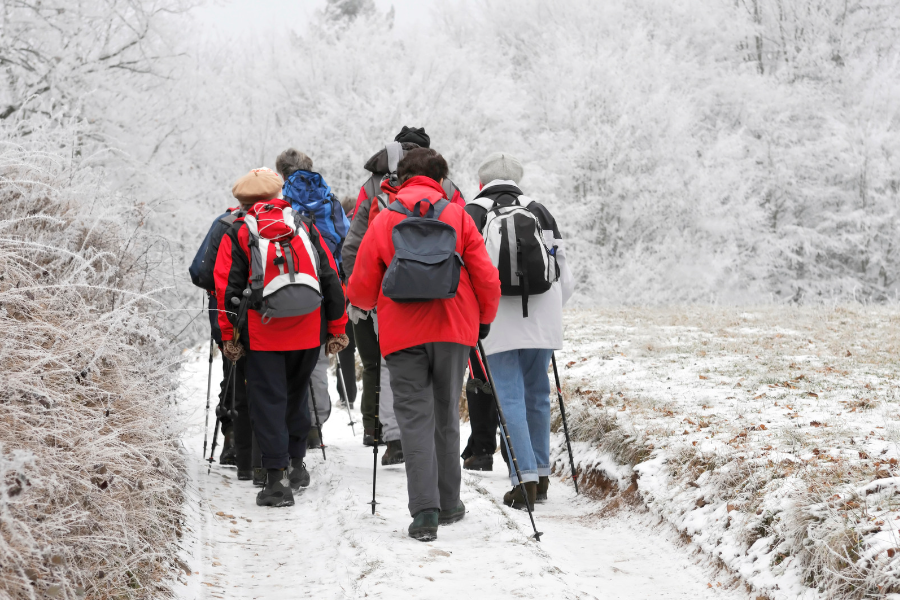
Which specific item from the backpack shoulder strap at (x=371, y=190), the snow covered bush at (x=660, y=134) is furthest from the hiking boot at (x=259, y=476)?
the snow covered bush at (x=660, y=134)

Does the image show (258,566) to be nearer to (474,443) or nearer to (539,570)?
(539,570)

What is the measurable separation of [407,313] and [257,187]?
1.73 meters

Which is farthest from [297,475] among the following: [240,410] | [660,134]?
[660,134]

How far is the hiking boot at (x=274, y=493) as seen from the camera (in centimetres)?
527

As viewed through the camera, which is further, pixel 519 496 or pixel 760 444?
pixel 519 496

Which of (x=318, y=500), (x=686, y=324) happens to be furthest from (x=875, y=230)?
(x=318, y=500)

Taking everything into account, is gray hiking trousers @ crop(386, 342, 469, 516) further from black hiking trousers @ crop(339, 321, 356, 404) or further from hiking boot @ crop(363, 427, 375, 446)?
black hiking trousers @ crop(339, 321, 356, 404)

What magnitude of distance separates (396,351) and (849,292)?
2500 centimetres

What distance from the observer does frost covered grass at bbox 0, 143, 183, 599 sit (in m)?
2.83

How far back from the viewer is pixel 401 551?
4055mm

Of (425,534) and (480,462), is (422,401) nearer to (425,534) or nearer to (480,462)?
(425,534)

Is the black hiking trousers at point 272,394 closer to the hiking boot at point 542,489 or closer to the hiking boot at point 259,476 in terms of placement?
the hiking boot at point 259,476

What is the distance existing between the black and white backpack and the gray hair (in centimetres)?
183

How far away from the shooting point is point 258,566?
14.1 ft
